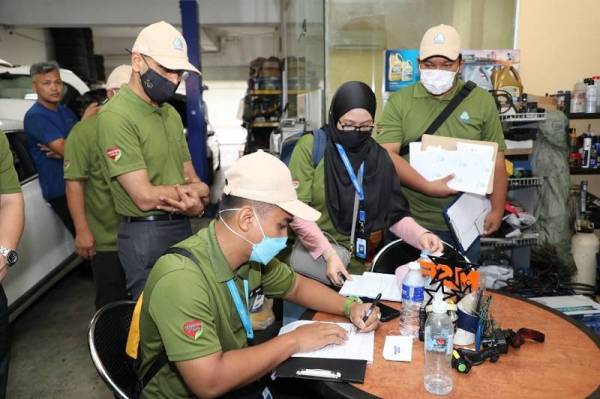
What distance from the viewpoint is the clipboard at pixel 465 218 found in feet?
8.20

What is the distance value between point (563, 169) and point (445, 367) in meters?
2.79

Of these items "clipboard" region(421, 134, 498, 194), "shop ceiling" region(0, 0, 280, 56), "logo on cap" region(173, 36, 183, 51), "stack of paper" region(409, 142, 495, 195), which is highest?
"shop ceiling" region(0, 0, 280, 56)

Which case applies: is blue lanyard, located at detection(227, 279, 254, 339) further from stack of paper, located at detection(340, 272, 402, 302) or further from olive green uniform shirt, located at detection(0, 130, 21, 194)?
olive green uniform shirt, located at detection(0, 130, 21, 194)

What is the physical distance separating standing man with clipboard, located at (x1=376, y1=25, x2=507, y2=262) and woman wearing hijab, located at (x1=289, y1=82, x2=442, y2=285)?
36cm

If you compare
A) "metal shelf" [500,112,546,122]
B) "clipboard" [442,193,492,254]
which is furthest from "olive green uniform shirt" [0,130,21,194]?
"metal shelf" [500,112,546,122]

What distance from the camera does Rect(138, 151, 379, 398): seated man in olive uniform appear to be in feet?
4.26

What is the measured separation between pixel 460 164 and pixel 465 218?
0.29 meters

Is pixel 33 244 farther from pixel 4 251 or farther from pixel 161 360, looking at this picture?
pixel 161 360

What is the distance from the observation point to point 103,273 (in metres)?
2.84

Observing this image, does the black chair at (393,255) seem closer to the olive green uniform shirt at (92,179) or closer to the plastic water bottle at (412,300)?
the plastic water bottle at (412,300)

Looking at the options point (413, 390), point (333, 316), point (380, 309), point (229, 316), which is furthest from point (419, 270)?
point (229, 316)

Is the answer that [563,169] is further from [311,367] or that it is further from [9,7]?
[9,7]

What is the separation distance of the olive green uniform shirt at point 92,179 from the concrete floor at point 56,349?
89cm

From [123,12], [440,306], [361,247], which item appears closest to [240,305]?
[440,306]
